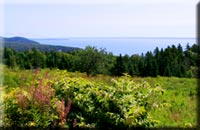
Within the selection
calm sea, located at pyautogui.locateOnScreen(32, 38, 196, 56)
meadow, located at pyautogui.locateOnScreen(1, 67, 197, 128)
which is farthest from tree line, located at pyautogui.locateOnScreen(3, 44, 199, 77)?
meadow, located at pyautogui.locateOnScreen(1, 67, 197, 128)

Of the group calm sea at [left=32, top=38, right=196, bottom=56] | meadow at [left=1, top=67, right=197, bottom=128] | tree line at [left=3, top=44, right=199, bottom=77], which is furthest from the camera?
tree line at [left=3, top=44, right=199, bottom=77]

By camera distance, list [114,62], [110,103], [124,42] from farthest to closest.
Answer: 1. [114,62]
2. [124,42]
3. [110,103]

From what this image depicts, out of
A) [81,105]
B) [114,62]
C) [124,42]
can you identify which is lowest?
[114,62]

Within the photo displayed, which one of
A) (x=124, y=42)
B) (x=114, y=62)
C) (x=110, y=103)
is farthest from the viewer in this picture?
(x=114, y=62)

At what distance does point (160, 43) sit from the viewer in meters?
3.63

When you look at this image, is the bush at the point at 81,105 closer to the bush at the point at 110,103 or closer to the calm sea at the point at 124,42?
the bush at the point at 110,103

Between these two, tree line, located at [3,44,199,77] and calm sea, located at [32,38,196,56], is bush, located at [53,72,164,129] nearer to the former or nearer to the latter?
calm sea, located at [32,38,196,56]

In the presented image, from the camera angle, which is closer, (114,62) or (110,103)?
(110,103)

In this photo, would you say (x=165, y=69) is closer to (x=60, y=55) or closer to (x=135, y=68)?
(x=135, y=68)

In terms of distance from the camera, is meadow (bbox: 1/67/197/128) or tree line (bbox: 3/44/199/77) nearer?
meadow (bbox: 1/67/197/128)

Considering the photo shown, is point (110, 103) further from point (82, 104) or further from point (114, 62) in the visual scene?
point (114, 62)

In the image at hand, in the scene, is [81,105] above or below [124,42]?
below

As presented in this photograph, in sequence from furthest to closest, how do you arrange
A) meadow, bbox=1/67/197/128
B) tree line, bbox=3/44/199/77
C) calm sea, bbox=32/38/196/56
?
1. tree line, bbox=3/44/199/77
2. calm sea, bbox=32/38/196/56
3. meadow, bbox=1/67/197/128

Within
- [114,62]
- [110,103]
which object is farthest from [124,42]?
[114,62]
